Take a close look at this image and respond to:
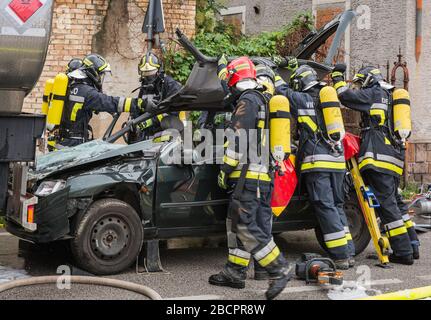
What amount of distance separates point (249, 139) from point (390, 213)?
208cm

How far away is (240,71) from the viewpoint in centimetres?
549

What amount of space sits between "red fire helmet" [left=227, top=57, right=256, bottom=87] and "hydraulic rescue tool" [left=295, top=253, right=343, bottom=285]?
1.76m

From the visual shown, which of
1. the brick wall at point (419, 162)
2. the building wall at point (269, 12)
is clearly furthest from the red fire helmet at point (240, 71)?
the building wall at point (269, 12)

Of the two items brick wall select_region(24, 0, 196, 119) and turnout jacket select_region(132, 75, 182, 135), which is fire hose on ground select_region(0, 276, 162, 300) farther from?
brick wall select_region(24, 0, 196, 119)

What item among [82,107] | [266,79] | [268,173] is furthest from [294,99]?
[82,107]

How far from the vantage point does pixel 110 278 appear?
5.48 m

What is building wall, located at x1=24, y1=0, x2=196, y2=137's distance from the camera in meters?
10.0

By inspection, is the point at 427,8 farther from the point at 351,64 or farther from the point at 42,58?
the point at 42,58

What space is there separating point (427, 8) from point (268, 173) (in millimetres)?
10076

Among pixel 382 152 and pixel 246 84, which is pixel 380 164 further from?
pixel 246 84

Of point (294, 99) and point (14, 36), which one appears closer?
point (14, 36)

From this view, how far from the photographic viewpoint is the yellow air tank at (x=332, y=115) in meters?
6.12

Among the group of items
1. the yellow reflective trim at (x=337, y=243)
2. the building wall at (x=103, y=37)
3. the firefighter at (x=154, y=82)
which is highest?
the building wall at (x=103, y=37)

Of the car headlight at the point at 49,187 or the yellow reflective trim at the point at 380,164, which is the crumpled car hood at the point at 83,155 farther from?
the yellow reflective trim at the point at 380,164
